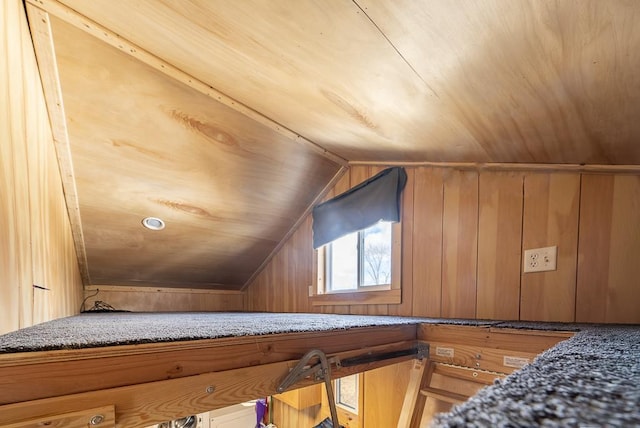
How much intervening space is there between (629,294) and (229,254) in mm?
2454

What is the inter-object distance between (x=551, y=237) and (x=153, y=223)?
2.30 meters

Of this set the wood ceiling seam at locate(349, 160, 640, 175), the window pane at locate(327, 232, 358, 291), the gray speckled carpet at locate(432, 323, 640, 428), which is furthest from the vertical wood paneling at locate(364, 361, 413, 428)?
the gray speckled carpet at locate(432, 323, 640, 428)

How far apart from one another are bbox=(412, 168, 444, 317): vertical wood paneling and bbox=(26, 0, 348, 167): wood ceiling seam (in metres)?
0.81

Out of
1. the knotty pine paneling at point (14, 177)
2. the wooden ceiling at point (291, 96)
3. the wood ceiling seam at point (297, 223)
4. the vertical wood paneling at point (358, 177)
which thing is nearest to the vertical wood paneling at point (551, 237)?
the wooden ceiling at point (291, 96)

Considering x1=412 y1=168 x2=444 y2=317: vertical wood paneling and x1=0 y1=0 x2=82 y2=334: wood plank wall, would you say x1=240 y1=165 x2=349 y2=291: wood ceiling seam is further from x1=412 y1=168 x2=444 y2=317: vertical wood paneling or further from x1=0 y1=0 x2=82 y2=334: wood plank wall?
x1=0 y1=0 x2=82 y2=334: wood plank wall

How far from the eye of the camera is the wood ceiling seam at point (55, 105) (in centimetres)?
127

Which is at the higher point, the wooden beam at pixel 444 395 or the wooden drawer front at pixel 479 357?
the wooden drawer front at pixel 479 357

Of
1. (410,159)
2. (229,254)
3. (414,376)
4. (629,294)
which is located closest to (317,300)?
(229,254)

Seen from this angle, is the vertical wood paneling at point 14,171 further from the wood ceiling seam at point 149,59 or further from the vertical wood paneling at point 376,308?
the vertical wood paneling at point 376,308

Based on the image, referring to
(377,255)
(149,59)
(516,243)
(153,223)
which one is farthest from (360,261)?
(149,59)

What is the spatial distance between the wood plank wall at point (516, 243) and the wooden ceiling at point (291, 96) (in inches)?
5.7

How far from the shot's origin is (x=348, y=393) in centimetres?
223

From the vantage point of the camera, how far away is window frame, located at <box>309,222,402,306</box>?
6.82 ft

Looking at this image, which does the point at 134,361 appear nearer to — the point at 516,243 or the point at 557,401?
the point at 557,401
